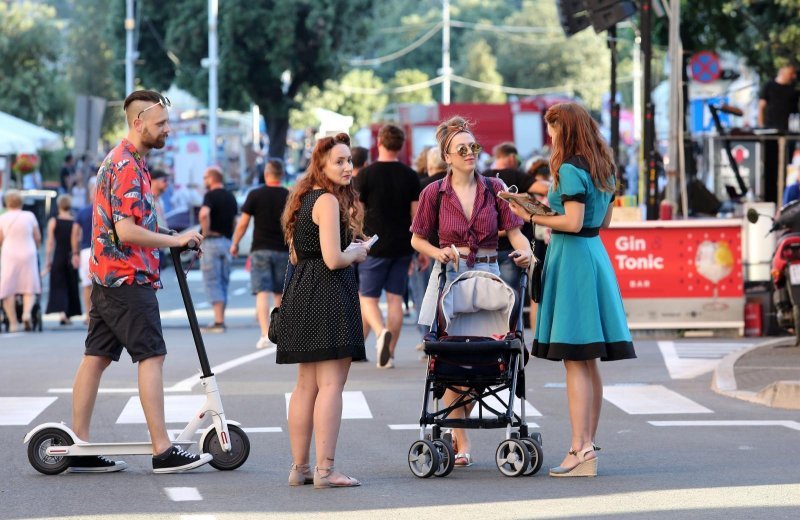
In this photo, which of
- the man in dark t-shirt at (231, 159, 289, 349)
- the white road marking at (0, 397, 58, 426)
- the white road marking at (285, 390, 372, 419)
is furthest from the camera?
the man in dark t-shirt at (231, 159, 289, 349)

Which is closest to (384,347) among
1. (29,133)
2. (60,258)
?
(60,258)

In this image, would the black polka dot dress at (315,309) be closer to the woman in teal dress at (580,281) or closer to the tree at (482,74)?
the woman in teal dress at (580,281)

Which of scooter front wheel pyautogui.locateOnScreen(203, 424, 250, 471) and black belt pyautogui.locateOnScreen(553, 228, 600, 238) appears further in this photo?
scooter front wheel pyautogui.locateOnScreen(203, 424, 250, 471)

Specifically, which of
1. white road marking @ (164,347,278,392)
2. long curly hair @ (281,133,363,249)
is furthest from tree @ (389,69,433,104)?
long curly hair @ (281,133,363,249)

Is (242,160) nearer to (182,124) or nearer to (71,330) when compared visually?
(182,124)

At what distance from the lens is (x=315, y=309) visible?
847 cm

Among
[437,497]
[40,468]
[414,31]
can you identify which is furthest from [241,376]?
[414,31]

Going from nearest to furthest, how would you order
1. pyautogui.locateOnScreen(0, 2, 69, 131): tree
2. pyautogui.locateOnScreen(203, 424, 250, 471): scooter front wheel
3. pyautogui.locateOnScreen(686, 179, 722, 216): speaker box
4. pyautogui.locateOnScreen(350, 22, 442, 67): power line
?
pyautogui.locateOnScreen(203, 424, 250, 471): scooter front wheel
pyautogui.locateOnScreen(686, 179, 722, 216): speaker box
pyautogui.locateOnScreen(0, 2, 69, 131): tree
pyautogui.locateOnScreen(350, 22, 442, 67): power line

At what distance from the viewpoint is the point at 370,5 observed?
206ft

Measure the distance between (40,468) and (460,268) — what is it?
2374mm

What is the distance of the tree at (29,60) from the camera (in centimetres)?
6444

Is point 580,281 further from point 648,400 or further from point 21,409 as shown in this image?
point 21,409

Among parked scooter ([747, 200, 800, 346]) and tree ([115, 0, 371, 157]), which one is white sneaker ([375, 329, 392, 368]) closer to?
parked scooter ([747, 200, 800, 346])

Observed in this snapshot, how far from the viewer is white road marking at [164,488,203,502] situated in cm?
815
